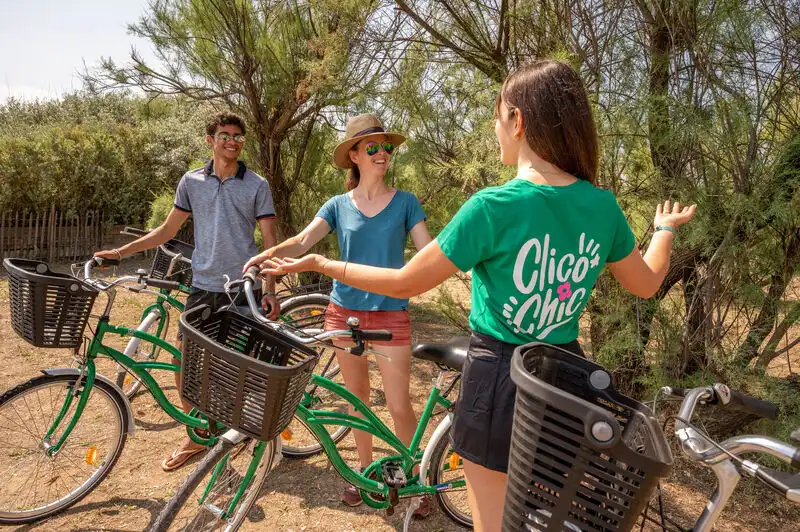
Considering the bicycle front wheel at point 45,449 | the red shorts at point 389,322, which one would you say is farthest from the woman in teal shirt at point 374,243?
the bicycle front wheel at point 45,449

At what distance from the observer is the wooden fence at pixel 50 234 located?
1058cm

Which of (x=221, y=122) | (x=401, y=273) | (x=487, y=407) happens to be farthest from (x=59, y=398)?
(x=487, y=407)

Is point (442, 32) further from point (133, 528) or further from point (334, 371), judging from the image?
point (133, 528)

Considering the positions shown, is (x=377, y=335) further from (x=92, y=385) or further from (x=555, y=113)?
(x=92, y=385)

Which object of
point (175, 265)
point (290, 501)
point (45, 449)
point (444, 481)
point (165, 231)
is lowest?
point (290, 501)

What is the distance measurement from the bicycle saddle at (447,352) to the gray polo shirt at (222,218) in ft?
4.19

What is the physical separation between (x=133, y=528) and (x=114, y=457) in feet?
1.28

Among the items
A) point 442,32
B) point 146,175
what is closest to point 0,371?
point 442,32

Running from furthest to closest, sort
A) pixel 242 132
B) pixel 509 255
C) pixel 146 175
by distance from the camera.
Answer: pixel 146 175 < pixel 242 132 < pixel 509 255

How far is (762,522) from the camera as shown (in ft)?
10.2

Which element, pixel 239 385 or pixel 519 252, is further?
pixel 239 385

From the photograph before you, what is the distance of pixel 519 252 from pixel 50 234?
39.1 ft

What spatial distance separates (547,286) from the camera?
56.2 inches

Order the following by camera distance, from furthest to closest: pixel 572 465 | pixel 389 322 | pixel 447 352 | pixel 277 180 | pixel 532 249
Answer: pixel 277 180 < pixel 389 322 < pixel 447 352 < pixel 532 249 < pixel 572 465
